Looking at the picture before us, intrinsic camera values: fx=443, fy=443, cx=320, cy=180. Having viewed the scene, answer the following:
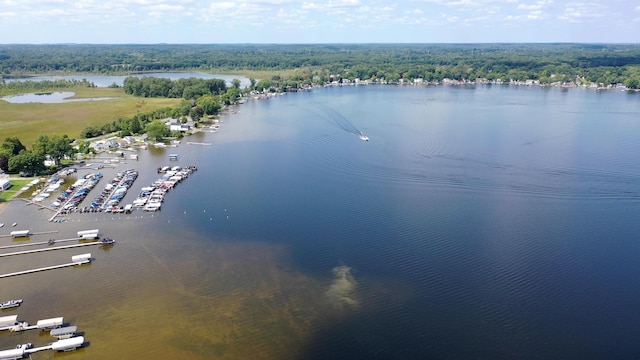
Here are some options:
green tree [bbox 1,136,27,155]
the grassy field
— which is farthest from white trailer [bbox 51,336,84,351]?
the grassy field

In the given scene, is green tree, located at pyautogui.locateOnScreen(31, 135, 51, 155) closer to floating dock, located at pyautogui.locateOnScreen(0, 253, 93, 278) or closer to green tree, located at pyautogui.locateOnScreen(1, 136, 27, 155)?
green tree, located at pyautogui.locateOnScreen(1, 136, 27, 155)

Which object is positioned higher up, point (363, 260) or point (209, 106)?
point (209, 106)

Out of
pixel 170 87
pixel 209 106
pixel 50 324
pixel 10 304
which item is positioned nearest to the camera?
pixel 50 324

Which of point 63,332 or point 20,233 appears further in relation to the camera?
point 20,233

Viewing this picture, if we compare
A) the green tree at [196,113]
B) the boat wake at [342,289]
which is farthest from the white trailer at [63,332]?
the green tree at [196,113]

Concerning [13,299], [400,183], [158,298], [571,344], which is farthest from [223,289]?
[400,183]

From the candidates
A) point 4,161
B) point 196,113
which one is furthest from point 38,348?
point 196,113

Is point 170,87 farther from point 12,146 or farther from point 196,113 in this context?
point 12,146
